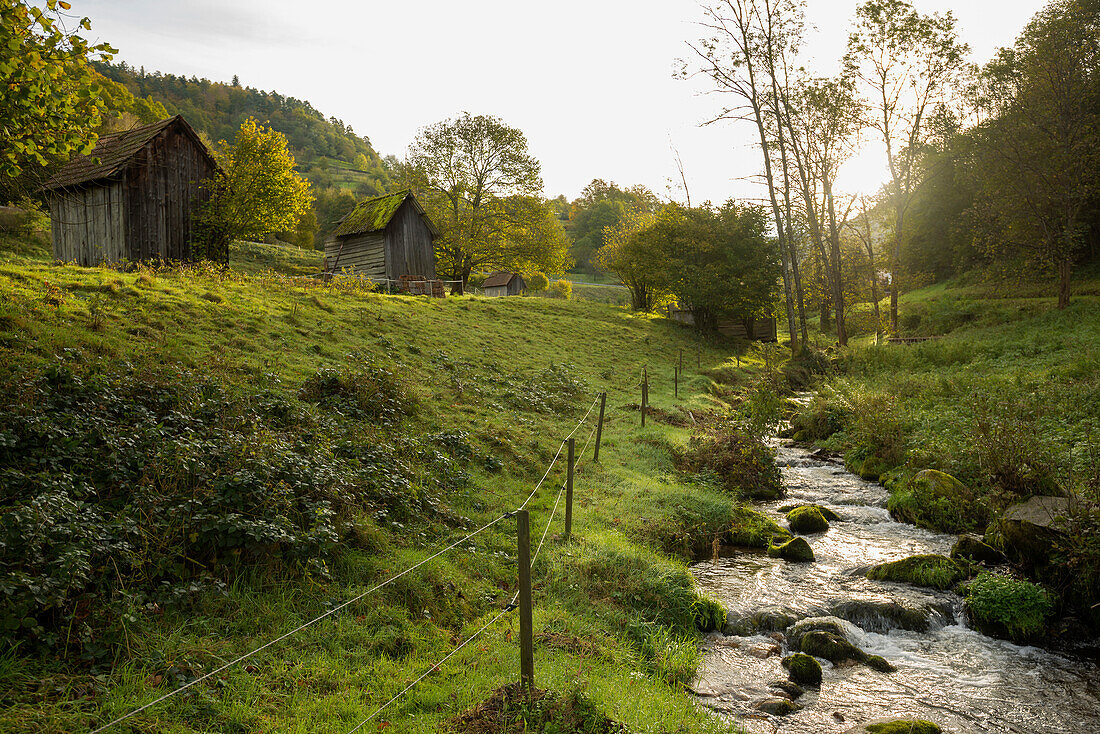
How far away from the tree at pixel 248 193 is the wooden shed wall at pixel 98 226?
2963mm

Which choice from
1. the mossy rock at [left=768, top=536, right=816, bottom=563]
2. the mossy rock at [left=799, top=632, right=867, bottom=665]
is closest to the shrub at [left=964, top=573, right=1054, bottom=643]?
the mossy rock at [left=799, top=632, right=867, bottom=665]

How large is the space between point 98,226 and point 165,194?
2596 millimetres

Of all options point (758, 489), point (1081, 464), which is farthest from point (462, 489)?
point (1081, 464)

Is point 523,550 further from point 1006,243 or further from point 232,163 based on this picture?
point 1006,243

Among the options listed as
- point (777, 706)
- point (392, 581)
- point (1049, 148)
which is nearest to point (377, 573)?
point (392, 581)

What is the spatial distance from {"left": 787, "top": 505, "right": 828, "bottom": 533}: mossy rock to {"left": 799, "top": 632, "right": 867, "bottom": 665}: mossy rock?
4456 mm

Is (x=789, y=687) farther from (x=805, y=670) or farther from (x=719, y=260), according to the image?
(x=719, y=260)

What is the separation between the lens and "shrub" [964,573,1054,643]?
778 cm

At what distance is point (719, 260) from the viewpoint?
41281 millimetres

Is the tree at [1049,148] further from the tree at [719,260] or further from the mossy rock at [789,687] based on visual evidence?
the mossy rock at [789,687]

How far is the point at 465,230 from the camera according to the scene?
4603 centimetres

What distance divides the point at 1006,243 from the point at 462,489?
3486cm

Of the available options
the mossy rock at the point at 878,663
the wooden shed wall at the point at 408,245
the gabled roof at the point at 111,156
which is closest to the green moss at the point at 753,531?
the mossy rock at the point at 878,663

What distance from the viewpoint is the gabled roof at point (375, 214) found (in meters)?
34.8
